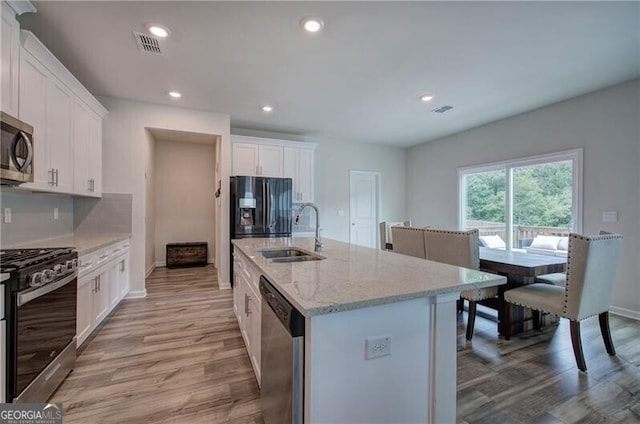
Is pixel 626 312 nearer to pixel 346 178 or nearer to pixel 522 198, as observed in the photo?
pixel 522 198

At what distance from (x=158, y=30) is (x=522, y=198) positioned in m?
5.17

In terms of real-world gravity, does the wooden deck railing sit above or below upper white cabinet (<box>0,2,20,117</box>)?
below

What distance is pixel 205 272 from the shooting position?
525 cm

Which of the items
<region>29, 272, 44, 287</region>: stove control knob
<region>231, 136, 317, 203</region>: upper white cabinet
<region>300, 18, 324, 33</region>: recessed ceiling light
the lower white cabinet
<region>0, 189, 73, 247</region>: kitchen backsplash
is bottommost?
the lower white cabinet

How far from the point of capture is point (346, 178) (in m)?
6.16

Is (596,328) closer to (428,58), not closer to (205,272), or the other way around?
(428,58)

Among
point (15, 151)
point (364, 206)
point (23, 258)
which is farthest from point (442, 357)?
point (364, 206)

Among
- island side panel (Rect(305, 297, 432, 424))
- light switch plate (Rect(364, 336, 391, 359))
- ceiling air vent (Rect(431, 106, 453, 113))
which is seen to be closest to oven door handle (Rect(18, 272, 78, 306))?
island side panel (Rect(305, 297, 432, 424))

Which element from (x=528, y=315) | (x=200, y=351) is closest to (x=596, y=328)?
(x=528, y=315)

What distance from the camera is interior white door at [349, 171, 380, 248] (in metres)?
6.26

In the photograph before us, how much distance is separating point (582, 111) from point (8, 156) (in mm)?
5805

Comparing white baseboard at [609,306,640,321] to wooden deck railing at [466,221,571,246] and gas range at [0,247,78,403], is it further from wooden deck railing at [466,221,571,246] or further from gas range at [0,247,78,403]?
gas range at [0,247,78,403]

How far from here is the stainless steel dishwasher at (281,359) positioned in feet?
3.59

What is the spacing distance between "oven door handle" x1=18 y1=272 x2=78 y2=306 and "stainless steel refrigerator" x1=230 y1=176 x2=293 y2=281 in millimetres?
2323
